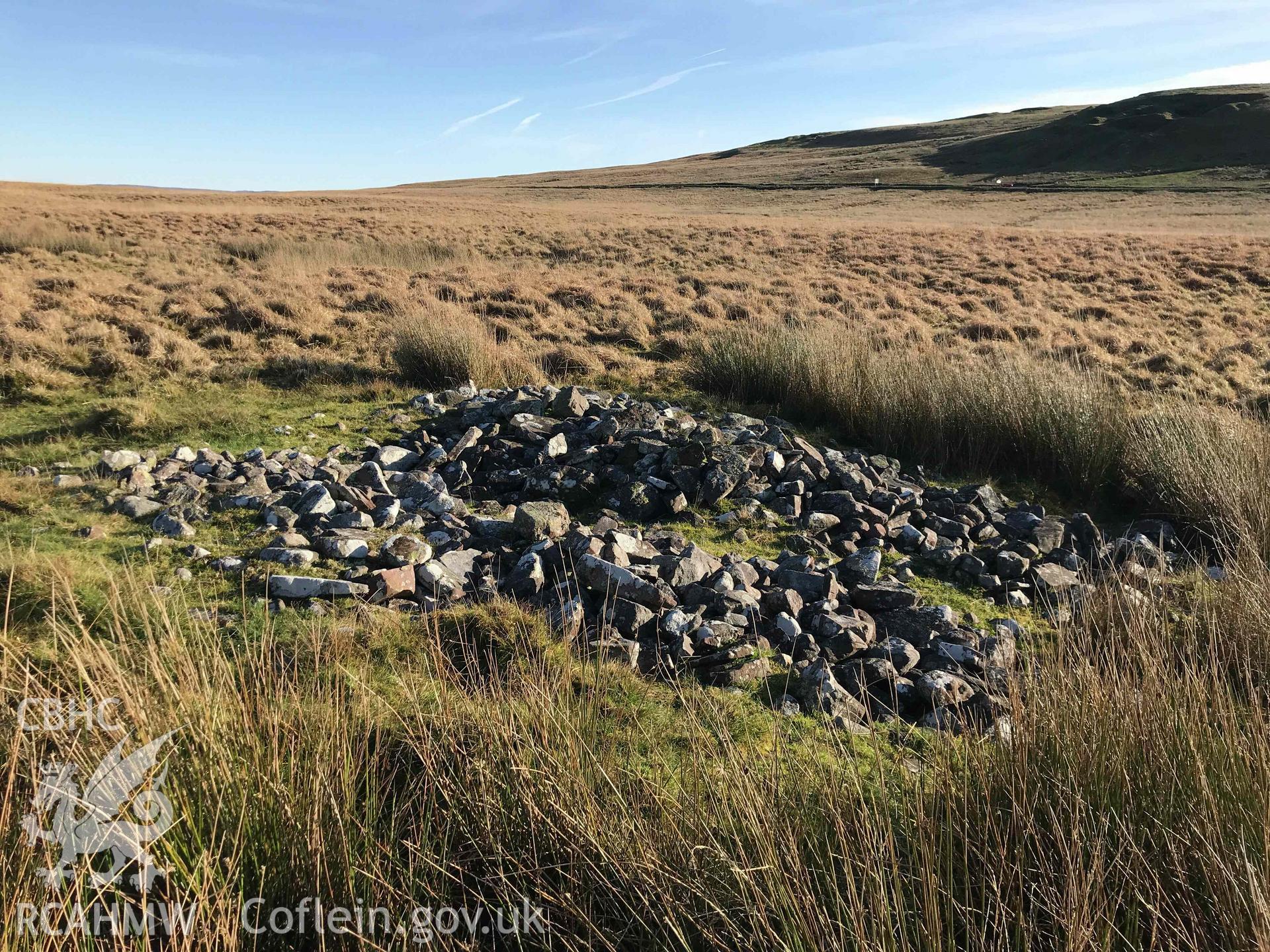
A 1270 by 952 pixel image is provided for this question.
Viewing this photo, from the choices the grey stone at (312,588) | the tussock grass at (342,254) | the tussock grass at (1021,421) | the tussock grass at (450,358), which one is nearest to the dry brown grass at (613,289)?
the tussock grass at (342,254)

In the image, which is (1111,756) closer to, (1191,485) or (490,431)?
(1191,485)

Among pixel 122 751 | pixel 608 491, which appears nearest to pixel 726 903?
pixel 122 751

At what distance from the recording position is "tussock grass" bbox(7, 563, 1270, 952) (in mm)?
1683

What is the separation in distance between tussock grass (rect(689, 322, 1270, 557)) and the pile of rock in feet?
1.72

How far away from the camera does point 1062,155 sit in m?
71.6

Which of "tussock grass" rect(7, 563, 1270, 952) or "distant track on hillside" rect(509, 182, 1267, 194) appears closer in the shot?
"tussock grass" rect(7, 563, 1270, 952)

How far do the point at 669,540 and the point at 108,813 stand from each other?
145 inches

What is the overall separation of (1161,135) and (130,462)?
299 ft

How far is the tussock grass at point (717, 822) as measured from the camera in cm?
168

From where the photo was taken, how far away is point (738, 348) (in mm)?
Result: 9578

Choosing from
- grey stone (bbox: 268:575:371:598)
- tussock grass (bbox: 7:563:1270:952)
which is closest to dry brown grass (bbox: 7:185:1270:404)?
grey stone (bbox: 268:575:371:598)

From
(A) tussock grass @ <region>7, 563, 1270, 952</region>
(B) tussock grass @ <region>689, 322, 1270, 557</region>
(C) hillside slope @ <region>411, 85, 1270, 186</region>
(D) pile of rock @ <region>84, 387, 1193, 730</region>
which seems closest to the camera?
(A) tussock grass @ <region>7, 563, 1270, 952</region>

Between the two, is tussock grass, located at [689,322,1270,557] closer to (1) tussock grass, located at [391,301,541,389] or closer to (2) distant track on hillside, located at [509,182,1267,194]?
(1) tussock grass, located at [391,301,541,389]

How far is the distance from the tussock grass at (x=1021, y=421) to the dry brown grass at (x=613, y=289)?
1.57m
